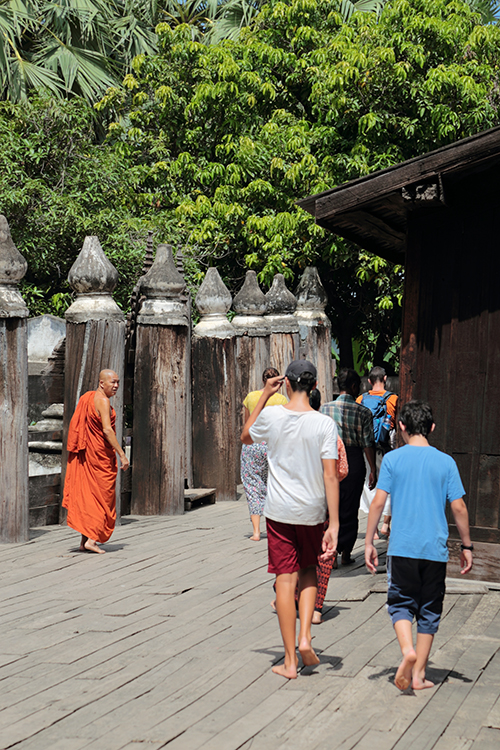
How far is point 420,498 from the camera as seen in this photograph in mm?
4504

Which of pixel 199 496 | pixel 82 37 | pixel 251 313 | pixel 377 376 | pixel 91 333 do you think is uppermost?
pixel 82 37

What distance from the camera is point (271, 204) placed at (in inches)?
670

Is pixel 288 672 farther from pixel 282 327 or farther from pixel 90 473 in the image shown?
pixel 282 327

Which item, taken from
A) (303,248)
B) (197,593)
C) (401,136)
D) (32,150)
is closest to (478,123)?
(401,136)

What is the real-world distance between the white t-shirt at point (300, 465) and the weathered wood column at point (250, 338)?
23.8 feet

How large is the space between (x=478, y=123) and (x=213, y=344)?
22.1ft

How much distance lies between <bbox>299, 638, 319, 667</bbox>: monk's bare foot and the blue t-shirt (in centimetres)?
69

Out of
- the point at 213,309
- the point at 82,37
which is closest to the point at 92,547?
the point at 213,309

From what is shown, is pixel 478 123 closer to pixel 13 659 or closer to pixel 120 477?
pixel 120 477

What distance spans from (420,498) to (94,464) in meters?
4.38

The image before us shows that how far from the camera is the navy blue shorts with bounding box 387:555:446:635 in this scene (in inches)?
174

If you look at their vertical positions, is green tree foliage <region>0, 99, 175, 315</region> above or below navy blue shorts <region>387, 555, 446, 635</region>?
above

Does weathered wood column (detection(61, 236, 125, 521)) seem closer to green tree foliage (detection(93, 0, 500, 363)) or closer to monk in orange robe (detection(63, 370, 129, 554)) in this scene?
monk in orange robe (detection(63, 370, 129, 554))

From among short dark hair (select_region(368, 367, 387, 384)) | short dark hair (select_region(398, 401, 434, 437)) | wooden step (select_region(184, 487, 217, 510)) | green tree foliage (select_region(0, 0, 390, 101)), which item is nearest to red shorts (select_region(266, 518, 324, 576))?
short dark hair (select_region(398, 401, 434, 437))
